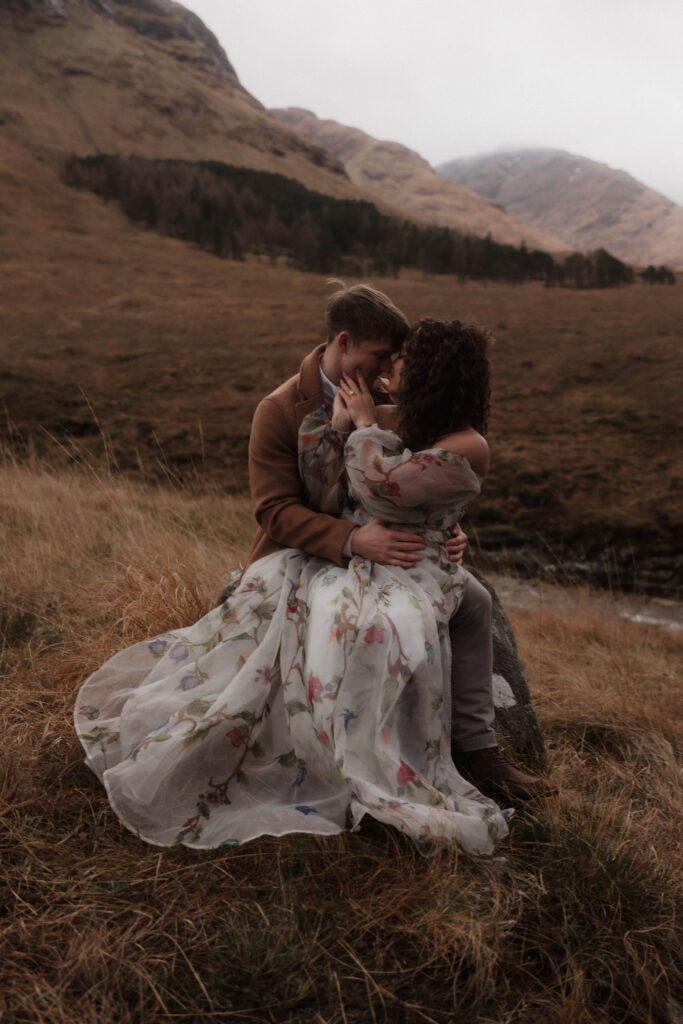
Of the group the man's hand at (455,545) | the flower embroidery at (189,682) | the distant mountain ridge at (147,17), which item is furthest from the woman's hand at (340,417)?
the distant mountain ridge at (147,17)

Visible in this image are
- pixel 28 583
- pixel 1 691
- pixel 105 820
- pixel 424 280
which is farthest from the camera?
pixel 424 280

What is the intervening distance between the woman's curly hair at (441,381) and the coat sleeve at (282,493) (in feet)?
1.41

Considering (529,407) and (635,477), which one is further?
(529,407)

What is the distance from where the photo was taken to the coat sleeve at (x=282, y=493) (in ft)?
8.08

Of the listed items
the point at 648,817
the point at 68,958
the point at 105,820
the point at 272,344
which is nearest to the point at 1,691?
the point at 105,820

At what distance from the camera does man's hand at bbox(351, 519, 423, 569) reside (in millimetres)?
2305

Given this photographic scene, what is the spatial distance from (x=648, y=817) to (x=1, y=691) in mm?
2480

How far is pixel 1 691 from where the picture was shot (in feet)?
9.00

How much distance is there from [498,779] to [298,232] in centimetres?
5231

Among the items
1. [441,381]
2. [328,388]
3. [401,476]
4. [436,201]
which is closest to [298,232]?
[328,388]

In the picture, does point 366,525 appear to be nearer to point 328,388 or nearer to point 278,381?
point 328,388

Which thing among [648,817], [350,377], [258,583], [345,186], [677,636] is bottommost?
[677,636]

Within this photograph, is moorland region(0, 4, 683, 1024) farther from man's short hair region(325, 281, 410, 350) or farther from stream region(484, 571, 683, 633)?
man's short hair region(325, 281, 410, 350)

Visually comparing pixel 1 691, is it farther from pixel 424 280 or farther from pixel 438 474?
pixel 424 280
